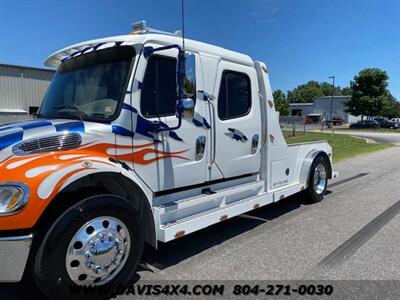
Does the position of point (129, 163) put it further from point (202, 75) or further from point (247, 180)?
point (247, 180)

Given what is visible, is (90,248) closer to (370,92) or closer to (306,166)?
(306,166)

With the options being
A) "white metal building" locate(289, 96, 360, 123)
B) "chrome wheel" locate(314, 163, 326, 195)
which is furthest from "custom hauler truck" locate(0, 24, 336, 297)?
"white metal building" locate(289, 96, 360, 123)

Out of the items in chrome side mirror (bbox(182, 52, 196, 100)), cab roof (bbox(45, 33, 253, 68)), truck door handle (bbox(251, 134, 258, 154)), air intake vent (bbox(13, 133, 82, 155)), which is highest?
cab roof (bbox(45, 33, 253, 68))

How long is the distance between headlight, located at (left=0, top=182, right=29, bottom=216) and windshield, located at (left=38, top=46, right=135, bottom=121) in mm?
1110

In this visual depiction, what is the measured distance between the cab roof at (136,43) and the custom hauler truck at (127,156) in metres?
0.02

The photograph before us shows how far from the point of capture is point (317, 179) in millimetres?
7340

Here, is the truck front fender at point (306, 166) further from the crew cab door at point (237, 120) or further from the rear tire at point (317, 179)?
the crew cab door at point (237, 120)

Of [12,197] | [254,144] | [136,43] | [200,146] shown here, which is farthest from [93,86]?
[254,144]

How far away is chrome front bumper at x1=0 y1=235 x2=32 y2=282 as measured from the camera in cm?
286

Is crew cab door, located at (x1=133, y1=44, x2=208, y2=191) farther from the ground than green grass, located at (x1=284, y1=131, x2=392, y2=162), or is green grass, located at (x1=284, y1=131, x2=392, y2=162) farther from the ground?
crew cab door, located at (x1=133, y1=44, x2=208, y2=191)

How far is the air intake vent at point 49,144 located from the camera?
3186 millimetres

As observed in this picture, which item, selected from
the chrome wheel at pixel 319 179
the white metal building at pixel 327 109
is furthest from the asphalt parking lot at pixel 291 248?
the white metal building at pixel 327 109

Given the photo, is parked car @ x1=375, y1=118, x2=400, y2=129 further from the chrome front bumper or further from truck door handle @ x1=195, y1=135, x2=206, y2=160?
the chrome front bumper

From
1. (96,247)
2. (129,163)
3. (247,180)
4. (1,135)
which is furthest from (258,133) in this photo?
(1,135)
